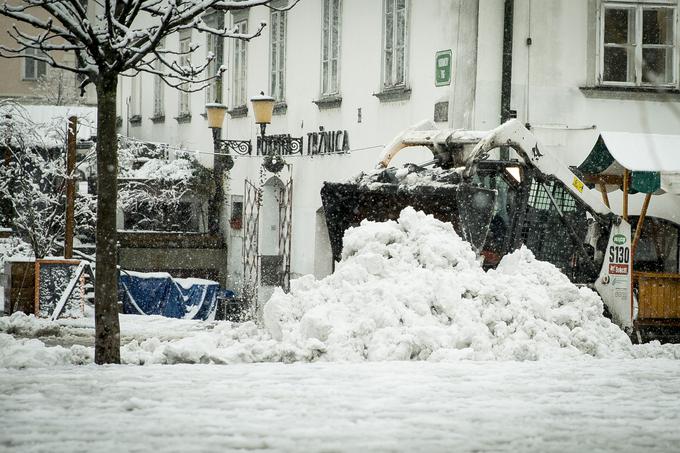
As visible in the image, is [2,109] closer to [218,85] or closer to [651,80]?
[218,85]

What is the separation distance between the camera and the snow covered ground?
5840mm

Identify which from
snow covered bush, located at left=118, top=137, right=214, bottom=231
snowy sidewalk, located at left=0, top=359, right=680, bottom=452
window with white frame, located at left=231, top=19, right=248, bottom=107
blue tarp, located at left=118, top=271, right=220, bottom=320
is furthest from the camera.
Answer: snow covered bush, located at left=118, top=137, right=214, bottom=231

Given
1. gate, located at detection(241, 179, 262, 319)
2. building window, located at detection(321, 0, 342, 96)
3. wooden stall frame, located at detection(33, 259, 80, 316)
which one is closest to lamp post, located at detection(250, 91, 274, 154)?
building window, located at detection(321, 0, 342, 96)

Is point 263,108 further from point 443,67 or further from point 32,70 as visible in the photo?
point 32,70

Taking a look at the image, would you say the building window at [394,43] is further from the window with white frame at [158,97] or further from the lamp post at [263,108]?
the window with white frame at [158,97]

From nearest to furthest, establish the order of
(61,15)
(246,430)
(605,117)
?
(246,430), (61,15), (605,117)

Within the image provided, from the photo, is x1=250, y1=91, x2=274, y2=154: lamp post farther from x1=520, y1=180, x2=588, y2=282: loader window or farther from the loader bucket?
x1=520, y1=180, x2=588, y2=282: loader window

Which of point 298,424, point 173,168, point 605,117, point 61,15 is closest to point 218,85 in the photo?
point 173,168

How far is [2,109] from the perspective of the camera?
18422mm

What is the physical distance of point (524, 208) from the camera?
13.0 metres

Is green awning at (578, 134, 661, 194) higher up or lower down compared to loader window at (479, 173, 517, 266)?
higher up

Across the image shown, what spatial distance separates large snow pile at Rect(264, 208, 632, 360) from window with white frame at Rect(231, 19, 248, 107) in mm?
13409

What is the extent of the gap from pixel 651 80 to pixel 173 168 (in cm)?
1234

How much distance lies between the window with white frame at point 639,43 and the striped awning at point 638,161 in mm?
1618
